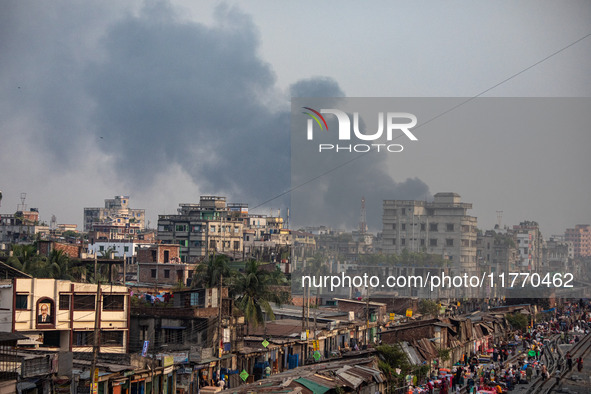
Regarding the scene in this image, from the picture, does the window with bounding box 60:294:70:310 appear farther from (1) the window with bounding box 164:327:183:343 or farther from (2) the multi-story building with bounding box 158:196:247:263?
(2) the multi-story building with bounding box 158:196:247:263

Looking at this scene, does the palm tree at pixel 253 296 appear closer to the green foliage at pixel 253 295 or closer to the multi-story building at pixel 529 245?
the green foliage at pixel 253 295

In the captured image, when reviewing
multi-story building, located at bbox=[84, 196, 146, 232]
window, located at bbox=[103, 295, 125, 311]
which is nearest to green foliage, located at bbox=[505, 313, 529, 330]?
window, located at bbox=[103, 295, 125, 311]

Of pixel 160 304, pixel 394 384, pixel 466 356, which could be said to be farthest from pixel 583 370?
pixel 160 304

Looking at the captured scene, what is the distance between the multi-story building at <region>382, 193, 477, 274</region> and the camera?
95.7 feet

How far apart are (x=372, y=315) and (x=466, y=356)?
16.5 feet

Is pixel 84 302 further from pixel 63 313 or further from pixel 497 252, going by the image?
pixel 497 252

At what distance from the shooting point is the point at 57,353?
19641 millimetres

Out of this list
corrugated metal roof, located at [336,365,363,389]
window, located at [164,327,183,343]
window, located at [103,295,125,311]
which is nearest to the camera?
corrugated metal roof, located at [336,365,363,389]

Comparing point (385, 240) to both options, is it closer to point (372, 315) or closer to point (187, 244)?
point (372, 315)

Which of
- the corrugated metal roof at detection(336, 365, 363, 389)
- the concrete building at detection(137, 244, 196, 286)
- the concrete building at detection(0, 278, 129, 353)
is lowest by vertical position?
the corrugated metal roof at detection(336, 365, 363, 389)

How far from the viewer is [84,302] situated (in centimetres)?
2761

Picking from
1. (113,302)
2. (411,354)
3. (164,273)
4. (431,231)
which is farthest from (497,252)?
(164,273)

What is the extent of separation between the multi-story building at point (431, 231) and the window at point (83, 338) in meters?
10.7

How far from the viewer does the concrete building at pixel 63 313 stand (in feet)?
85.5
